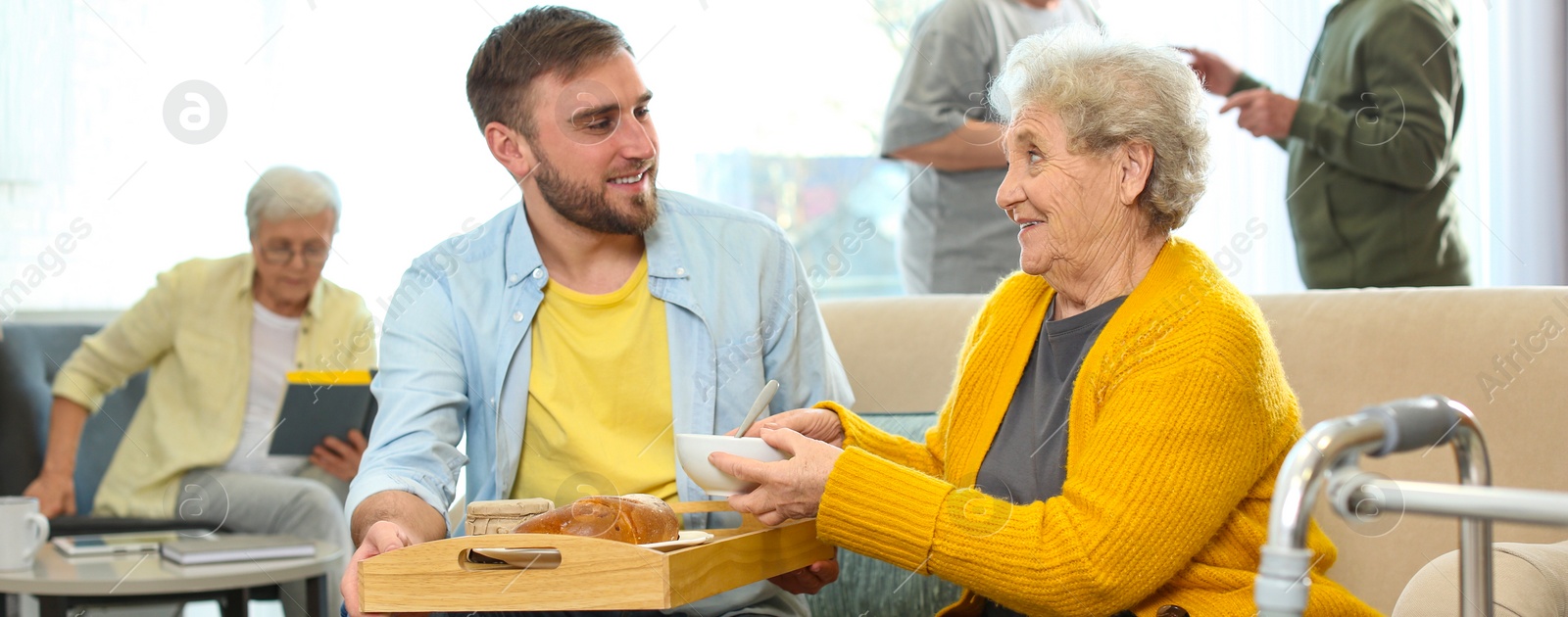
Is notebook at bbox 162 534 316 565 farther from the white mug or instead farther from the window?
the window

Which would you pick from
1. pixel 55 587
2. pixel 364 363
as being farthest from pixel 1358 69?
pixel 55 587

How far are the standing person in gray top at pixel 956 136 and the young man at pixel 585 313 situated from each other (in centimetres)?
83

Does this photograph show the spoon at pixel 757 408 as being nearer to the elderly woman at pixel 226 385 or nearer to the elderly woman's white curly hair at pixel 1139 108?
the elderly woman's white curly hair at pixel 1139 108

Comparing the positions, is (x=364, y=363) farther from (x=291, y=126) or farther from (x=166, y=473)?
(x=291, y=126)

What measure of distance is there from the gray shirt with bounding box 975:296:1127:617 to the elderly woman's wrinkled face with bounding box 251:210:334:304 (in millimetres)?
2018

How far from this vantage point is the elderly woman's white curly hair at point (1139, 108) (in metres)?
1.21

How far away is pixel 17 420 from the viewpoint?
2627 millimetres

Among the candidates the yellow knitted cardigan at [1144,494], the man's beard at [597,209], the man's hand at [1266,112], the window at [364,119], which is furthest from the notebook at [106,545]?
the man's hand at [1266,112]

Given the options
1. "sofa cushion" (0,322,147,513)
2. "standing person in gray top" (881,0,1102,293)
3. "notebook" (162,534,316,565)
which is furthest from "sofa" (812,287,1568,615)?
"sofa cushion" (0,322,147,513)

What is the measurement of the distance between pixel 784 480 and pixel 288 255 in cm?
206

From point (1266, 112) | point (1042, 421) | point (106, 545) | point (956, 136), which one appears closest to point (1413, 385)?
point (1042, 421)

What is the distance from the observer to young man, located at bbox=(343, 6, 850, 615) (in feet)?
4.84

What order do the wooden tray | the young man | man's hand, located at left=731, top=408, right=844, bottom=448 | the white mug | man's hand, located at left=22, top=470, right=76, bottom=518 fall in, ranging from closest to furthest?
the wooden tray < man's hand, located at left=731, top=408, right=844, bottom=448 < the young man < the white mug < man's hand, located at left=22, top=470, right=76, bottom=518

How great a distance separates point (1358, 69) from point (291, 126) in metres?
2.56
